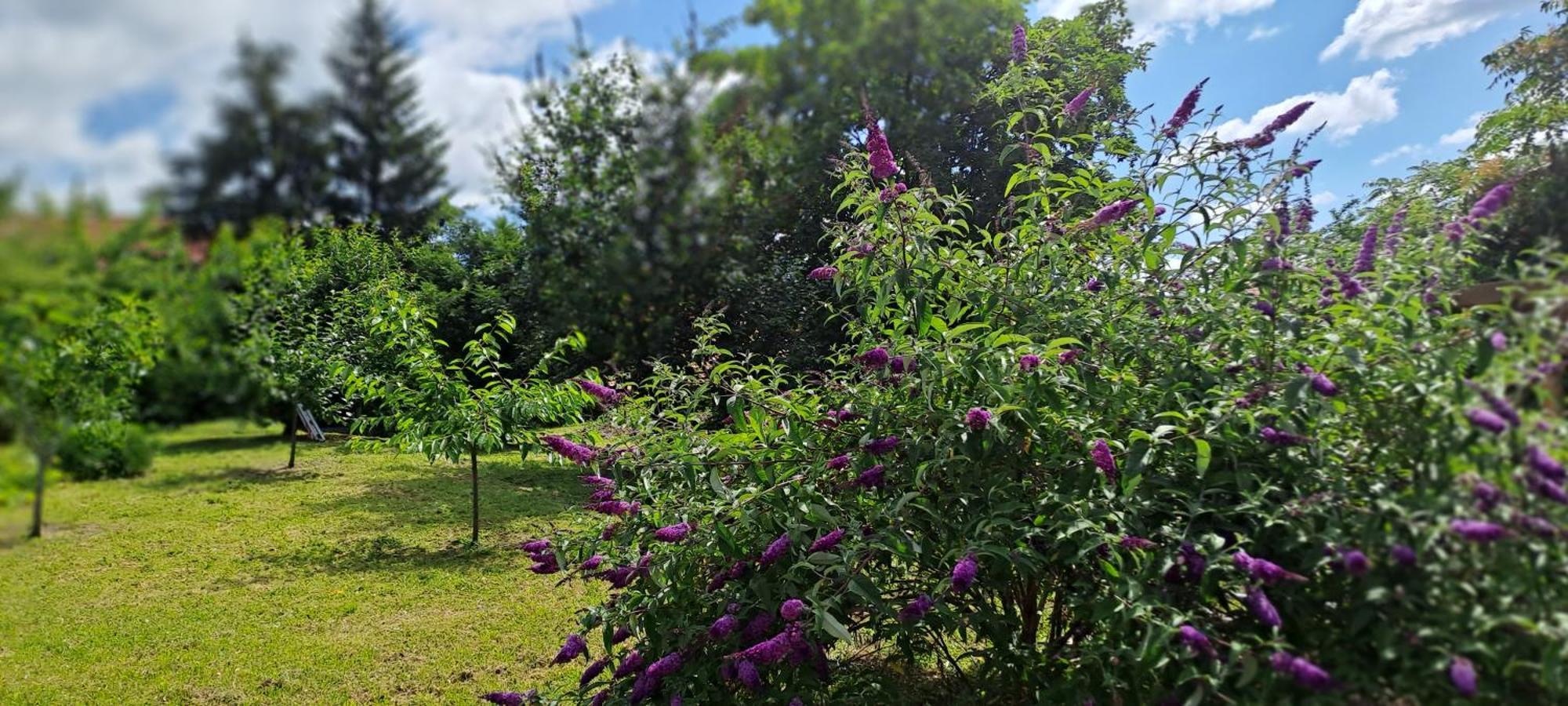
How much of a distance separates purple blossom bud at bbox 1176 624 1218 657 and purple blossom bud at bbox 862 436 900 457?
77cm

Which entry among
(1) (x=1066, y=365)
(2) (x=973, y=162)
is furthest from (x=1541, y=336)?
(2) (x=973, y=162)

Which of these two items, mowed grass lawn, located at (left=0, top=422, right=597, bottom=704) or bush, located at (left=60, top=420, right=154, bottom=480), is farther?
mowed grass lawn, located at (left=0, top=422, right=597, bottom=704)

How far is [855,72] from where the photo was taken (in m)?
2.08

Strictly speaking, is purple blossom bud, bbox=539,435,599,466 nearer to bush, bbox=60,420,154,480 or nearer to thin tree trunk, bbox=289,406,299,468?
bush, bbox=60,420,154,480

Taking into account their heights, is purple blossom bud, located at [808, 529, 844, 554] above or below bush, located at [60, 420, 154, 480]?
below

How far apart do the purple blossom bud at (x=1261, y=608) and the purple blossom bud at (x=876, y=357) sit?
0.95m

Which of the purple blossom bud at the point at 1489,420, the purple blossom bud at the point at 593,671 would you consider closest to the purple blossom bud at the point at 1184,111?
the purple blossom bud at the point at 1489,420

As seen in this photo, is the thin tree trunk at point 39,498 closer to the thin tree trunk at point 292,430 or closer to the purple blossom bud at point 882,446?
the purple blossom bud at point 882,446

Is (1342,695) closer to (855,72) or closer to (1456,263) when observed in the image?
(1456,263)

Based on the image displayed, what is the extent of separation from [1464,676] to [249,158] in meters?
2.07

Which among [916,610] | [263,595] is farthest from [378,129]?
[263,595]

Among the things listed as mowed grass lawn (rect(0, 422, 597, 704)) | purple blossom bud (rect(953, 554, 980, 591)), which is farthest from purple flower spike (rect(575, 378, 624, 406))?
purple blossom bud (rect(953, 554, 980, 591))

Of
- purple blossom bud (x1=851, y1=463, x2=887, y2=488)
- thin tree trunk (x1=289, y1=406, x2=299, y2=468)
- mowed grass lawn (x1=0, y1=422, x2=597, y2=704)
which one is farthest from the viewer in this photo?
thin tree trunk (x1=289, y1=406, x2=299, y2=468)

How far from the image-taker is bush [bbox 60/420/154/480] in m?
1.23
